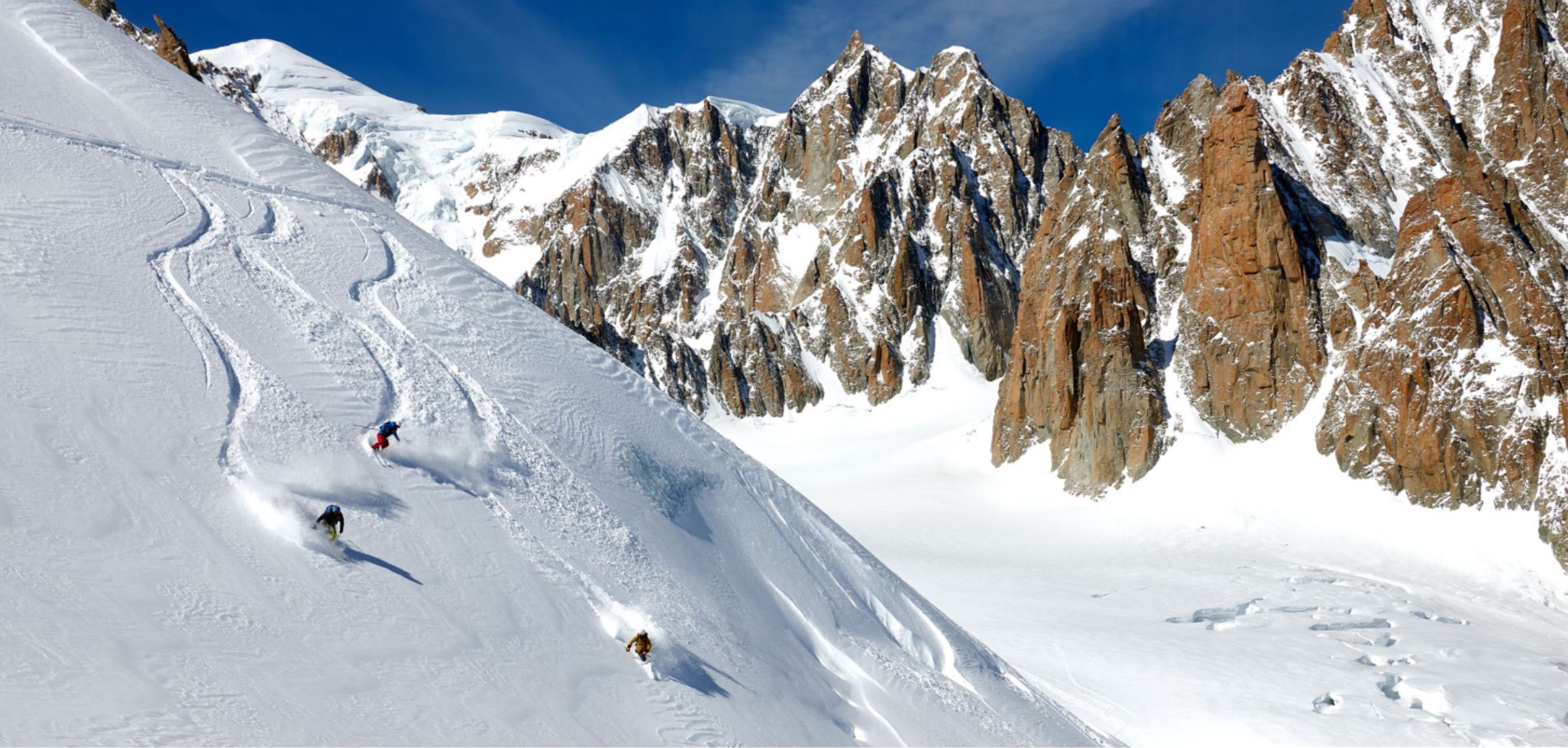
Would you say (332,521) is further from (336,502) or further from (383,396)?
(383,396)

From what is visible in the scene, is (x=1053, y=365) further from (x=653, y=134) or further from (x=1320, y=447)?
(x=653, y=134)

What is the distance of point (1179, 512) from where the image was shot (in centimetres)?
4819

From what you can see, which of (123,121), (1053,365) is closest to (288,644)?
(123,121)

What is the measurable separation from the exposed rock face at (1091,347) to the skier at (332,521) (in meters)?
53.6

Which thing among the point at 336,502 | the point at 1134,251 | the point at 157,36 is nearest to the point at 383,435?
the point at 336,502

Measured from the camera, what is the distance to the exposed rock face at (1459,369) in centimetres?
4050

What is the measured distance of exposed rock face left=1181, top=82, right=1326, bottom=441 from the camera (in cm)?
5322

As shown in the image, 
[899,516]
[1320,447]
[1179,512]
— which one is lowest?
[899,516]

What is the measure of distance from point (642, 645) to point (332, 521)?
10.4 feet

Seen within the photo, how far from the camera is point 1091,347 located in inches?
2356

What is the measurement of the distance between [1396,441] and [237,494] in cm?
5256

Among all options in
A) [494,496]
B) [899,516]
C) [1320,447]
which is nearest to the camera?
[494,496]

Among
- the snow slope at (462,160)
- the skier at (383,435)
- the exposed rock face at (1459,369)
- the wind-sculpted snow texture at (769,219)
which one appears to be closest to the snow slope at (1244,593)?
the exposed rock face at (1459,369)

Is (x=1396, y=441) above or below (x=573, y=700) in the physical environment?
above
